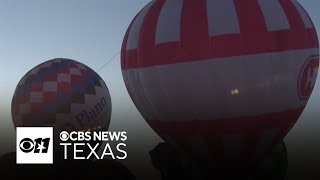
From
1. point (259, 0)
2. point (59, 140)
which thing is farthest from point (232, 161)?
point (59, 140)

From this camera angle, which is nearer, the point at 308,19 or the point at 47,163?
the point at 308,19

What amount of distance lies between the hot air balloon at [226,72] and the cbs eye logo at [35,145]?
2.43m

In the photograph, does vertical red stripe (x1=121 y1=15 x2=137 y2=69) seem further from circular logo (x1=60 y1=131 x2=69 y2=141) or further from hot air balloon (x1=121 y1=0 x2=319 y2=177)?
circular logo (x1=60 y1=131 x2=69 y2=141)

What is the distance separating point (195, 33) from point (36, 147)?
349cm

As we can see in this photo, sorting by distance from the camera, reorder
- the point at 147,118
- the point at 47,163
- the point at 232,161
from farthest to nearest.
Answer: the point at 47,163, the point at 147,118, the point at 232,161

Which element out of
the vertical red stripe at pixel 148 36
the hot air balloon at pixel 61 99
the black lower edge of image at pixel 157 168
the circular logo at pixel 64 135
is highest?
the vertical red stripe at pixel 148 36

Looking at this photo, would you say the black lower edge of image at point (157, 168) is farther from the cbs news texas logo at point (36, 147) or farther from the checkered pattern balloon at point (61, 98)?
the checkered pattern balloon at point (61, 98)

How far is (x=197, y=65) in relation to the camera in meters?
4.84

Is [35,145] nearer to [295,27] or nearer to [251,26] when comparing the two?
[251,26]

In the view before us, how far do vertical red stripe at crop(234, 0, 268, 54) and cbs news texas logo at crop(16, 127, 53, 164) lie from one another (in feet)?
12.2

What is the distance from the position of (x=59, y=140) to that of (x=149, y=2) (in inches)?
112

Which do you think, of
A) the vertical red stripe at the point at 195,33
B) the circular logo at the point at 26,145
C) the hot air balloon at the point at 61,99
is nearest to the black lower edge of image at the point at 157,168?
the circular logo at the point at 26,145

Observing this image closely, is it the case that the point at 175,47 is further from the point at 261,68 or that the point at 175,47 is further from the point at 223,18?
the point at 261,68

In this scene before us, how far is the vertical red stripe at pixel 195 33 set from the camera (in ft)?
15.9
